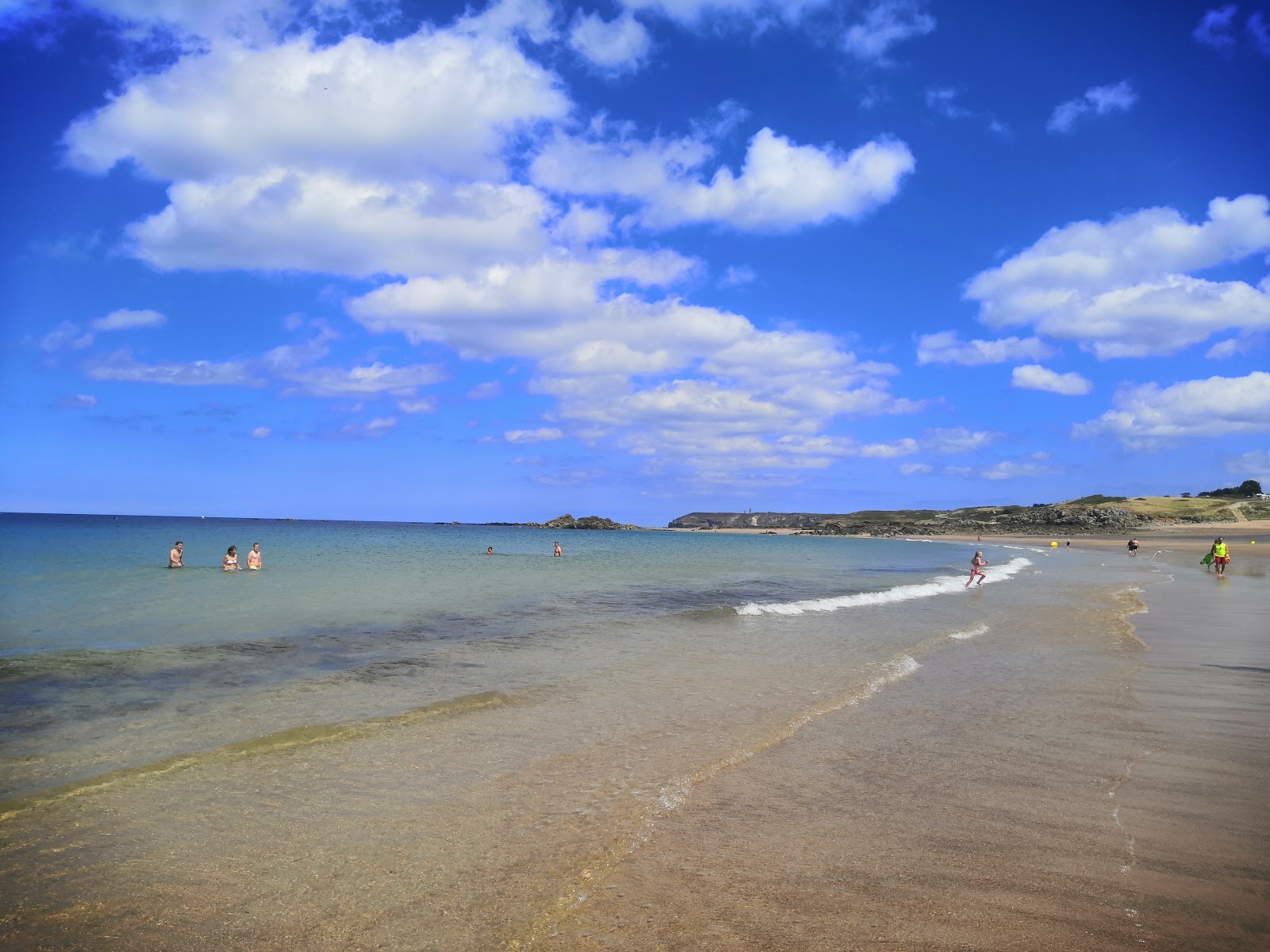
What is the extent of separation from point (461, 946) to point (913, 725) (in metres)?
6.74

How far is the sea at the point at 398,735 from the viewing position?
15.7ft

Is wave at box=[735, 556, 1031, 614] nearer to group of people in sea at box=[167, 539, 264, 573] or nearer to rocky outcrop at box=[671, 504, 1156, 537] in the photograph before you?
group of people in sea at box=[167, 539, 264, 573]

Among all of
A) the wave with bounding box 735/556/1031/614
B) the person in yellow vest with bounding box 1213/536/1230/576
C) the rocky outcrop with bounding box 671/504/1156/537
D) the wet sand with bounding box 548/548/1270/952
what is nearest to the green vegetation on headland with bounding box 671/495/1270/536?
the rocky outcrop with bounding box 671/504/1156/537

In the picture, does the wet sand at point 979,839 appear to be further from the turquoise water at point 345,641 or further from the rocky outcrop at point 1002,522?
the rocky outcrop at point 1002,522

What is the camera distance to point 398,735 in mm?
8820

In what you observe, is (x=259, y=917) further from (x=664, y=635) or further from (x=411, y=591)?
(x=411, y=591)

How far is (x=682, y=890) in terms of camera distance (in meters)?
4.82

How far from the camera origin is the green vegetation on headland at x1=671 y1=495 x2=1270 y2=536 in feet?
375

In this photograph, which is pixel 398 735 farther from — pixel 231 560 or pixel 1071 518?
pixel 1071 518

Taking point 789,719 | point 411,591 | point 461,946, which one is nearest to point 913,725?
point 789,719

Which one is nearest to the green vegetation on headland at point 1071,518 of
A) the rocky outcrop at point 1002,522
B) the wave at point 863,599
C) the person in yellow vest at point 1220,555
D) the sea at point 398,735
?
the rocky outcrop at point 1002,522

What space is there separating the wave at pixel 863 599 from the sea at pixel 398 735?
0.37 metres

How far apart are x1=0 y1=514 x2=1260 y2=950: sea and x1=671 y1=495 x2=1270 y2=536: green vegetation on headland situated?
111 meters

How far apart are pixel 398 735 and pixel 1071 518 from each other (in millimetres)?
136679
